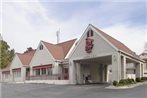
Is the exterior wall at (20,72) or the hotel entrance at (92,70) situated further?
the exterior wall at (20,72)

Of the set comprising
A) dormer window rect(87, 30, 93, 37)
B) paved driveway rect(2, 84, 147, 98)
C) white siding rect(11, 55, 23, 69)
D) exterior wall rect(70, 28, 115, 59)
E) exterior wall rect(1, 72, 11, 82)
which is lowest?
exterior wall rect(1, 72, 11, 82)

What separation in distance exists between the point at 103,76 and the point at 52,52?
899 cm

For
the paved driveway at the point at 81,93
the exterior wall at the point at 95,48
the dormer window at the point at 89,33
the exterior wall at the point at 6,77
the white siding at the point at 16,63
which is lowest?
the exterior wall at the point at 6,77

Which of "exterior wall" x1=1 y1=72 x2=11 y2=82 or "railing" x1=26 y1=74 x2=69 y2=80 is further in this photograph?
"exterior wall" x1=1 y1=72 x2=11 y2=82

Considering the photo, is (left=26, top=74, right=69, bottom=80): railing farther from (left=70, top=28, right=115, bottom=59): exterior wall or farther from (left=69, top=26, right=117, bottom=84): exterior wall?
(left=70, top=28, right=115, bottom=59): exterior wall

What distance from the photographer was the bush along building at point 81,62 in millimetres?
28953

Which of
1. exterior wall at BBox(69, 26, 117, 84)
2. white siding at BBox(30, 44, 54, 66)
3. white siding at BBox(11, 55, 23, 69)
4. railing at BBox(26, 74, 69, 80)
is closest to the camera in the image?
exterior wall at BBox(69, 26, 117, 84)

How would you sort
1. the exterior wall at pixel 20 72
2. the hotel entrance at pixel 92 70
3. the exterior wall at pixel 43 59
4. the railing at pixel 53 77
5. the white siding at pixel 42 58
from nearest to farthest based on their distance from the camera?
the hotel entrance at pixel 92 70 → the railing at pixel 53 77 → the exterior wall at pixel 43 59 → the white siding at pixel 42 58 → the exterior wall at pixel 20 72

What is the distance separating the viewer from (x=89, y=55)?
102 ft

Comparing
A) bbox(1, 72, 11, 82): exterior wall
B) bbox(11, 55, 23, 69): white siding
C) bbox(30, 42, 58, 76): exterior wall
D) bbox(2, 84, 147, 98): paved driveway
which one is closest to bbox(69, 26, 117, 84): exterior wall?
bbox(30, 42, 58, 76): exterior wall

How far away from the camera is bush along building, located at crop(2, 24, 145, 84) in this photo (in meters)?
29.0

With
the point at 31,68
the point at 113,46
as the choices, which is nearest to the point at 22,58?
the point at 31,68

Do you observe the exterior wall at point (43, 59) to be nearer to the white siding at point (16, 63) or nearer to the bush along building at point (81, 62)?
the bush along building at point (81, 62)

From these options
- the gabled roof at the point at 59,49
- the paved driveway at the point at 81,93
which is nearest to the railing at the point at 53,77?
the gabled roof at the point at 59,49
